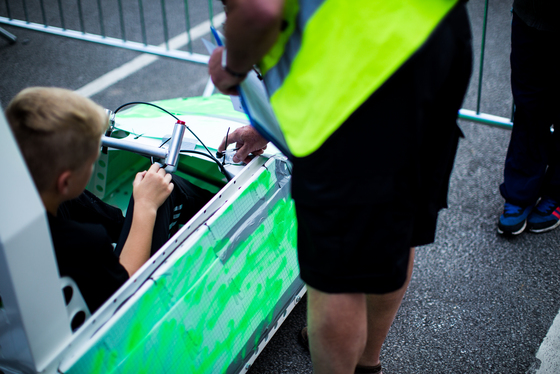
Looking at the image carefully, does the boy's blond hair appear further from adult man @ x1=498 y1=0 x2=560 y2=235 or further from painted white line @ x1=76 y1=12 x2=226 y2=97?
painted white line @ x1=76 y1=12 x2=226 y2=97

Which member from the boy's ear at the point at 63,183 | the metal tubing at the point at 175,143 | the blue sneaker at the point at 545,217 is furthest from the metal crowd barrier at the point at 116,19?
the boy's ear at the point at 63,183

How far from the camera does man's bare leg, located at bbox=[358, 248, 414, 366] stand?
1.44 meters

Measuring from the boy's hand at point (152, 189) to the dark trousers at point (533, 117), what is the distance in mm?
1482

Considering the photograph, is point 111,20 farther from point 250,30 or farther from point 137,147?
point 250,30

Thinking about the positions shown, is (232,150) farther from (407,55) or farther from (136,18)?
(136,18)

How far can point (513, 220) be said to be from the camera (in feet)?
7.80

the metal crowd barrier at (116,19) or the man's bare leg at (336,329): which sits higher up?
the man's bare leg at (336,329)

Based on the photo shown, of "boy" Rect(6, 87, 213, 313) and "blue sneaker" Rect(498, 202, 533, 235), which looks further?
"blue sneaker" Rect(498, 202, 533, 235)

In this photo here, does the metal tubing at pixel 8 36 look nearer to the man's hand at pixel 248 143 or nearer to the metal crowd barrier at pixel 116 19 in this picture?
the metal crowd barrier at pixel 116 19

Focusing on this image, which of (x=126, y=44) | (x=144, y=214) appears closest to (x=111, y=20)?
(x=126, y=44)

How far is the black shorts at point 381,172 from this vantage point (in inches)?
39.8

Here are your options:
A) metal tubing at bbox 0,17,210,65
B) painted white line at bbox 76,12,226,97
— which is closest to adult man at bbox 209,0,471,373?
metal tubing at bbox 0,17,210,65

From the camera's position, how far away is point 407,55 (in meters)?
0.97

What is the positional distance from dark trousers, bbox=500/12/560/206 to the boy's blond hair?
1.71 metres
